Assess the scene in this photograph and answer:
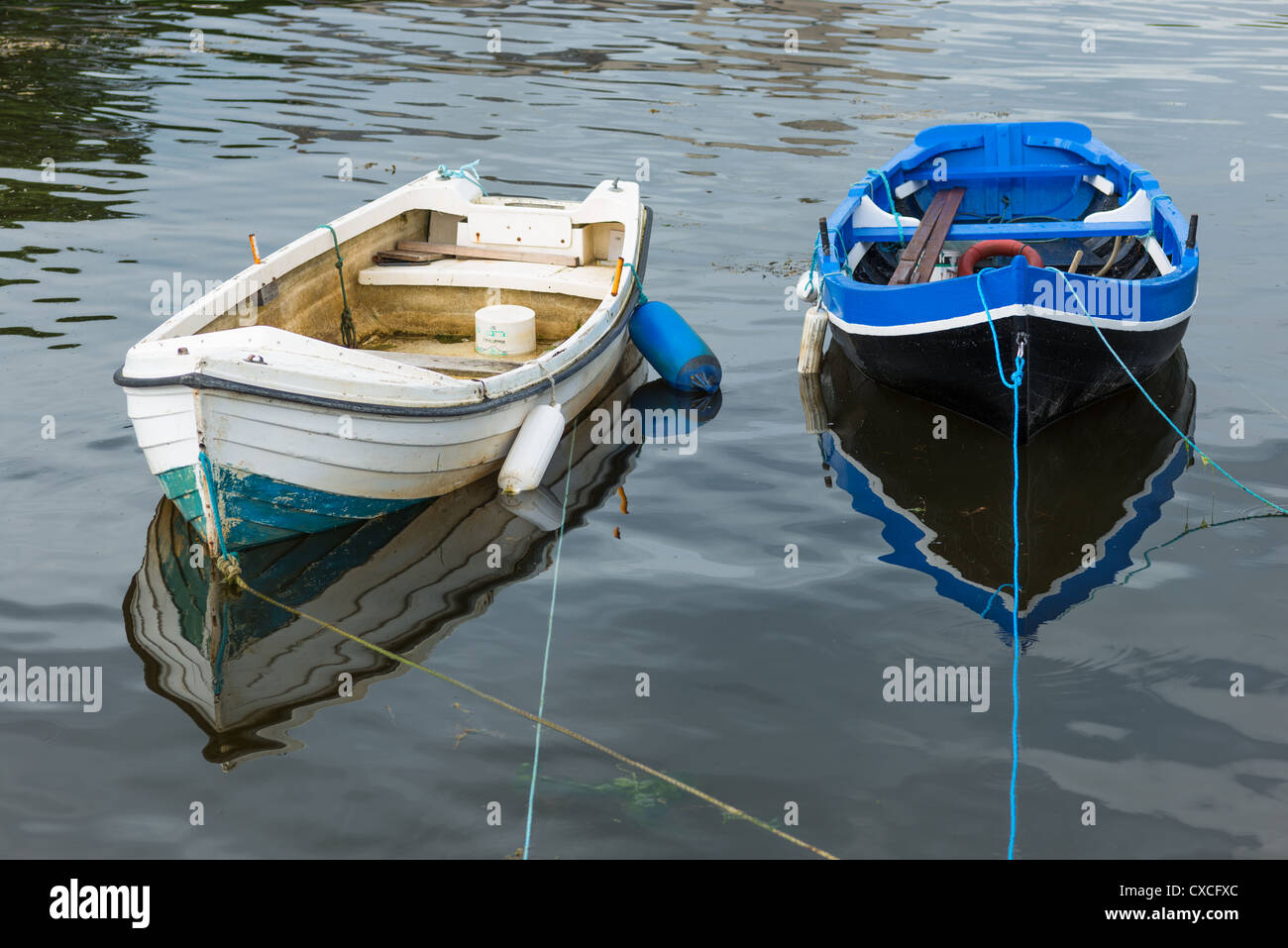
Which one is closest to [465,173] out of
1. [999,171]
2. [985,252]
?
[985,252]

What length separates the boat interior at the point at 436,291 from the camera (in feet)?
32.7

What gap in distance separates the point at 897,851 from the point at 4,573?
5.22 metres

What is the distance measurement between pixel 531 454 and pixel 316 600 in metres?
1.82

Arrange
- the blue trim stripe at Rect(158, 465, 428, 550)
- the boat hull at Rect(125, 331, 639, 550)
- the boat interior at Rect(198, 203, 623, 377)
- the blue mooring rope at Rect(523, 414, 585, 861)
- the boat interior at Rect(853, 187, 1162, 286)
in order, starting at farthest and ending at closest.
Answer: the boat interior at Rect(853, 187, 1162, 286), the boat interior at Rect(198, 203, 623, 377), the blue trim stripe at Rect(158, 465, 428, 550), the boat hull at Rect(125, 331, 639, 550), the blue mooring rope at Rect(523, 414, 585, 861)

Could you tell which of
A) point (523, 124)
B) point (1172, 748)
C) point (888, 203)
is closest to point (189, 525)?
point (1172, 748)

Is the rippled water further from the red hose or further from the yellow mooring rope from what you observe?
the red hose

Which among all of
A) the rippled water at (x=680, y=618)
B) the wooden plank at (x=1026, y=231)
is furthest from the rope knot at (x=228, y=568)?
the wooden plank at (x=1026, y=231)

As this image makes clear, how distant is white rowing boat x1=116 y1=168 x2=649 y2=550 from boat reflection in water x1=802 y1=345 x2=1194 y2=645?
2093 mm

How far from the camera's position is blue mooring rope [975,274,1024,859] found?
5.96 meters

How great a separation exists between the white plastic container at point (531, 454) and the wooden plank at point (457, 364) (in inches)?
40.7

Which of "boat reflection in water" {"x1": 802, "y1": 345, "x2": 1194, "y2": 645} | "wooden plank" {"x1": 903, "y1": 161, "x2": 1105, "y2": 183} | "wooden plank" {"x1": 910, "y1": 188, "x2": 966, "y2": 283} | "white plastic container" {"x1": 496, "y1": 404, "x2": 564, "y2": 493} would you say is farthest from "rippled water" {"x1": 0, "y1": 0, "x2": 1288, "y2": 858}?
"wooden plank" {"x1": 903, "y1": 161, "x2": 1105, "y2": 183}

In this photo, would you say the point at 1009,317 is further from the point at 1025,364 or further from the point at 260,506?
the point at 260,506

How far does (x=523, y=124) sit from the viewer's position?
742 inches

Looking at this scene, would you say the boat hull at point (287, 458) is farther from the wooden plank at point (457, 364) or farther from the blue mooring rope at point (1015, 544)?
the blue mooring rope at point (1015, 544)
